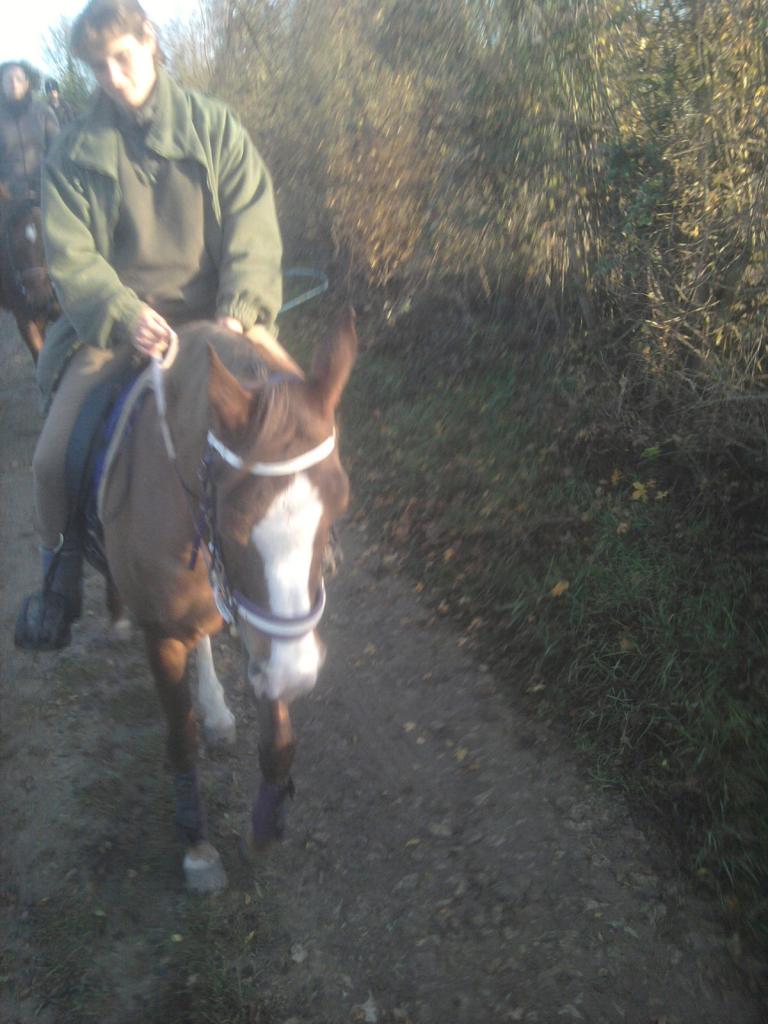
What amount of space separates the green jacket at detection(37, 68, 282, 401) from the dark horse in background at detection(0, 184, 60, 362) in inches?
177

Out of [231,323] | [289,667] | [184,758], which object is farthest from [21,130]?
[289,667]

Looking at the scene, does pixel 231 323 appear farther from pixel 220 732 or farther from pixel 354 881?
pixel 354 881

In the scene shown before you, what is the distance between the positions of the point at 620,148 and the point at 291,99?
15.6 ft

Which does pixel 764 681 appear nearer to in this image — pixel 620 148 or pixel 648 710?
pixel 648 710

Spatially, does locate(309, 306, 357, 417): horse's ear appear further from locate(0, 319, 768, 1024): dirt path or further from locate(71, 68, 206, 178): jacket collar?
locate(0, 319, 768, 1024): dirt path

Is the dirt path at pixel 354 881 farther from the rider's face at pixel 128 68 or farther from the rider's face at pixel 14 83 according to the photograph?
the rider's face at pixel 14 83

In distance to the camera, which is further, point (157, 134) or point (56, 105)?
point (56, 105)

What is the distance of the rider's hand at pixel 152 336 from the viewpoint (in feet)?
8.89

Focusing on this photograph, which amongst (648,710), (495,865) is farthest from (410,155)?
(495,865)

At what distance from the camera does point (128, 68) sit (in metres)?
2.95

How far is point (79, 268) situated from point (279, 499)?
161cm

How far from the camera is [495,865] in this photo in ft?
10.4

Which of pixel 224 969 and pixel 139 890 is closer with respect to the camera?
pixel 224 969

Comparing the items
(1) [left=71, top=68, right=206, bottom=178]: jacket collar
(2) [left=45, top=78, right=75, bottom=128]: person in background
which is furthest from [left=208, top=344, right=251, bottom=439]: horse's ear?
(2) [left=45, top=78, right=75, bottom=128]: person in background
